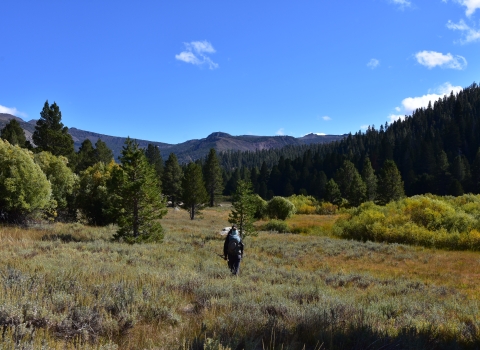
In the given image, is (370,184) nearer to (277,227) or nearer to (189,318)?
(277,227)

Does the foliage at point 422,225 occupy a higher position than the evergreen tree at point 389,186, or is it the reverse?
the evergreen tree at point 389,186

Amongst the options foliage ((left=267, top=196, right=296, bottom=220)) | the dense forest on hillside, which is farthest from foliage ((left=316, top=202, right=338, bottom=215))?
the dense forest on hillside

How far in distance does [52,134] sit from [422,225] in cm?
4681

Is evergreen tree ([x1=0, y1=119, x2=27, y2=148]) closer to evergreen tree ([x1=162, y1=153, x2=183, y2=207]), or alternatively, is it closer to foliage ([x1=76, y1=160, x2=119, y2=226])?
foliage ([x1=76, y1=160, x2=119, y2=226])

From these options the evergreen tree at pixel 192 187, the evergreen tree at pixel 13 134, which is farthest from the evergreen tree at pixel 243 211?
the evergreen tree at pixel 13 134

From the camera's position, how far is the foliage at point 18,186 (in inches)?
753

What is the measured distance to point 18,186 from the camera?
19250 mm

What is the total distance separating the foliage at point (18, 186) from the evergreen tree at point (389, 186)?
54.0 metres

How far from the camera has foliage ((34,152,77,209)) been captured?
2692 centimetres

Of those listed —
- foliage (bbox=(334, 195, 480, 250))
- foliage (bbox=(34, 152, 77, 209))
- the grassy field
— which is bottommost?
foliage (bbox=(334, 195, 480, 250))

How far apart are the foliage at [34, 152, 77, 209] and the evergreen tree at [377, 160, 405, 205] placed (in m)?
51.0

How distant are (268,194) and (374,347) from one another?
94.2 meters

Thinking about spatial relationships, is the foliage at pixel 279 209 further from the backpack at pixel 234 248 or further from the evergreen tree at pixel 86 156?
the backpack at pixel 234 248

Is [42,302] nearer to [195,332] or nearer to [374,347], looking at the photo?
[195,332]
